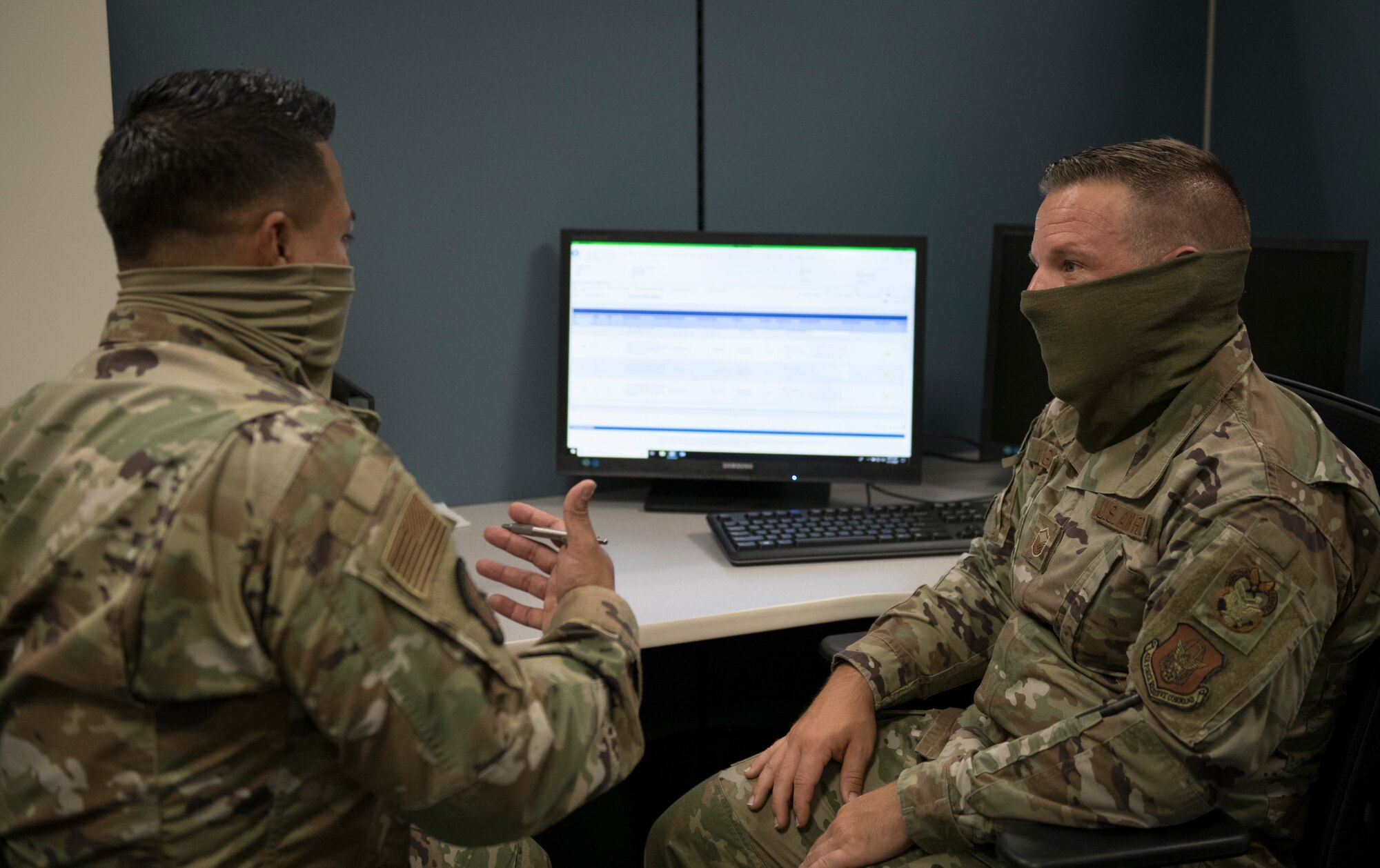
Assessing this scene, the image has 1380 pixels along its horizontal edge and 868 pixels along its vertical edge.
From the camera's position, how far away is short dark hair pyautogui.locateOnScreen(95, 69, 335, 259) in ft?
2.69

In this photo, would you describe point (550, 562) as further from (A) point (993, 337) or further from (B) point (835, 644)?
(A) point (993, 337)

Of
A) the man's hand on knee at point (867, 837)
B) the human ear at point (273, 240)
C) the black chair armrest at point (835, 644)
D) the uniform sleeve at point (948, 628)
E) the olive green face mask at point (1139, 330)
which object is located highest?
the human ear at point (273, 240)

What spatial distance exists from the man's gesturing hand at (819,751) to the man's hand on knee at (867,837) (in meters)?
0.09

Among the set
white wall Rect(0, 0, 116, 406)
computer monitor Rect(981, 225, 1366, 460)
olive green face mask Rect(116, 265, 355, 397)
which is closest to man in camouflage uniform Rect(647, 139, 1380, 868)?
computer monitor Rect(981, 225, 1366, 460)

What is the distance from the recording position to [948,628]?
1.35m

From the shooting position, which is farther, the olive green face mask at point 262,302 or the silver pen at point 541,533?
the silver pen at point 541,533

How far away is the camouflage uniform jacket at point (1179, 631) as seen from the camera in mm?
962

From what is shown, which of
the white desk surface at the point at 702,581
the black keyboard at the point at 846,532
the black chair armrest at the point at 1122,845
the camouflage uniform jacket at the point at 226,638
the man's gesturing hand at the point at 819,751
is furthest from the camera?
the black keyboard at the point at 846,532

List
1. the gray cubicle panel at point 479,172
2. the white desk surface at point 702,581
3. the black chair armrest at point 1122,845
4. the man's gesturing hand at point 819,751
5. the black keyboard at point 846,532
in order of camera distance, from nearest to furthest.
Result: the black chair armrest at point 1122,845 < the man's gesturing hand at point 819,751 < the white desk surface at point 702,581 < the black keyboard at point 846,532 < the gray cubicle panel at point 479,172

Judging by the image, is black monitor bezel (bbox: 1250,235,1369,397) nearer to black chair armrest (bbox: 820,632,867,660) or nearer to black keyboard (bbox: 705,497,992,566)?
black keyboard (bbox: 705,497,992,566)

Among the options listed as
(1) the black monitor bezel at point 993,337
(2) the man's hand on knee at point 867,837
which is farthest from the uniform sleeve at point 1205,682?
(1) the black monitor bezel at point 993,337

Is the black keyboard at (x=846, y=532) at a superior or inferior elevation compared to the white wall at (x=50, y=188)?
inferior

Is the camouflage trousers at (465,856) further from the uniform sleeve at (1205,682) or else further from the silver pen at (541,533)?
the uniform sleeve at (1205,682)

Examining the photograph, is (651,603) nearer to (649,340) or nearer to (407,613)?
(649,340)
